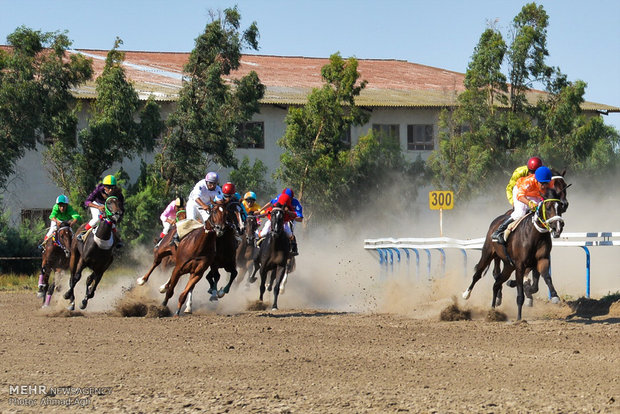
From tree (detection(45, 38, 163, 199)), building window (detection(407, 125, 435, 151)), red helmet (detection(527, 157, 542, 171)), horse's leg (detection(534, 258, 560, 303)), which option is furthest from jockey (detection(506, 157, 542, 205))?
building window (detection(407, 125, 435, 151))

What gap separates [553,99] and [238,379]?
33.1m

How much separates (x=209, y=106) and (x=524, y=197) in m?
22.5

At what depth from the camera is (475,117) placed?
40.5 meters

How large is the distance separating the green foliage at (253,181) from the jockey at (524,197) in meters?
25.3

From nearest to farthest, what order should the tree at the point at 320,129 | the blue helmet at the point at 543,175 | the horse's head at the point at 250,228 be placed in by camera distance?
the blue helmet at the point at 543,175 < the horse's head at the point at 250,228 < the tree at the point at 320,129

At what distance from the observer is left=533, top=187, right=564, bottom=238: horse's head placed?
15.3 m

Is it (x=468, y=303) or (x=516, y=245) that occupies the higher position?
(x=516, y=245)

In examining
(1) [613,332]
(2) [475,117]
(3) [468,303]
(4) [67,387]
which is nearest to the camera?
(4) [67,387]

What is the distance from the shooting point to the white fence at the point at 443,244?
62.9 ft

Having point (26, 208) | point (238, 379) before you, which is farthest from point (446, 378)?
point (26, 208)

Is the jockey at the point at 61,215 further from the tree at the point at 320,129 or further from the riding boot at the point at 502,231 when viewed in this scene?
the tree at the point at 320,129

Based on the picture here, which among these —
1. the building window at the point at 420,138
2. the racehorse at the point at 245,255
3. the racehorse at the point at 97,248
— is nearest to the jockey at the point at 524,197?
the racehorse at the point at 97,248

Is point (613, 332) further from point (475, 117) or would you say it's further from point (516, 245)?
point (475, 117)

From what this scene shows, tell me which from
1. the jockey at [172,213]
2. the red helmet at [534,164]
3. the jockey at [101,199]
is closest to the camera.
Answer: the red helmet at [534,164]
